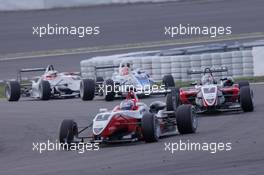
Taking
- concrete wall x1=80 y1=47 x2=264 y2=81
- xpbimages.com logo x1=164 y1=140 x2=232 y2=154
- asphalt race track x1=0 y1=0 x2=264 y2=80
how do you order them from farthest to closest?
asphalt race track x1=0 y1=0 x2=264 y2=80 → concrete wall x1=80 y1=47 x2=264 y2=81 → xpbimages.com logo x1=164 y1=140 x2=232 y2=154

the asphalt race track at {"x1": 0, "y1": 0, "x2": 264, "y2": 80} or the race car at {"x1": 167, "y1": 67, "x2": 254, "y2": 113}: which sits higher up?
the asphalt race track at {"x1": 0, "y1": 0, "x2": 264, "y2": 80}

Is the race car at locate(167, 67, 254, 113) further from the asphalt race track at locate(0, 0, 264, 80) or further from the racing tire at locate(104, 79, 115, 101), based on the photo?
the asphalt race track at locate(0, 0, 264, 80)

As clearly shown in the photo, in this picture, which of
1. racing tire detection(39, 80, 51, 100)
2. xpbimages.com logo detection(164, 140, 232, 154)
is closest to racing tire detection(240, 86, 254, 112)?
xpbimages.com logo detection(164, 140, 232, 154)

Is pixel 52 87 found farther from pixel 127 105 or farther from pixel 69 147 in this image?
pixel 69 147

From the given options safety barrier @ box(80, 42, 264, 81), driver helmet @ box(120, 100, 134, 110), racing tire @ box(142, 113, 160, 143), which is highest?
safety barrier @ box(80, 42, 264, 81)

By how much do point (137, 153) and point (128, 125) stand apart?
1762 mm

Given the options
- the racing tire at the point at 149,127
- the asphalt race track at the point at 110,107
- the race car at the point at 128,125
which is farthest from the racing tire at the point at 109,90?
the racing tire at the point at 149,127

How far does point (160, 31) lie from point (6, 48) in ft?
20.8

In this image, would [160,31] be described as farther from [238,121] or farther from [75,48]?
[238,121]

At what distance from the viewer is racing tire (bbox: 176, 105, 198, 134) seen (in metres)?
18.5

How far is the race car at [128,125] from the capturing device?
17719mm
